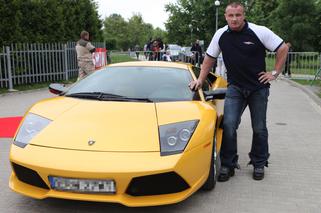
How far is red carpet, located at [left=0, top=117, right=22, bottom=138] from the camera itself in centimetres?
715

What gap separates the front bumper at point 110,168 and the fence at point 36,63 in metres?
11.0

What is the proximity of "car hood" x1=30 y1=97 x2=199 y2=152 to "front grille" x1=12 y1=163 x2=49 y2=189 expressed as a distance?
0.81 ft

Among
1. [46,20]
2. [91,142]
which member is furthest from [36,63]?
[91,142]

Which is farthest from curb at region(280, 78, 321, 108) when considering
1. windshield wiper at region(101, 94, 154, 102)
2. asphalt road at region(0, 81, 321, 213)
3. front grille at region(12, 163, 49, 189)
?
front grille at region(12, 163, 49, 189)

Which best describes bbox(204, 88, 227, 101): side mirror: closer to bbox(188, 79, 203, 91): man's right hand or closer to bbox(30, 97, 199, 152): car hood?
bbox(188, 79, 203, 91): man's right hand

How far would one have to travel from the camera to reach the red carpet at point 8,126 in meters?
7.15

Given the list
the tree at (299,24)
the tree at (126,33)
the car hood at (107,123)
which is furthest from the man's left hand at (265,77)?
the tree at (126,33)

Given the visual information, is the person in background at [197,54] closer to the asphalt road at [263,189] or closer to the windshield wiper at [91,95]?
the asphalt road at [263,189]

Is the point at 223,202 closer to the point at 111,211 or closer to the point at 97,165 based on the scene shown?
the point at 111,211

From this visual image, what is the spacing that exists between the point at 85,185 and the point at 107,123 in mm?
692

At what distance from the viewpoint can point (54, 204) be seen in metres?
3.98

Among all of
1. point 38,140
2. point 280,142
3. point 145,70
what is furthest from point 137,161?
point 280,142

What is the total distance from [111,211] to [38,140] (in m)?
0.89

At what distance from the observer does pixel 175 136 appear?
12.3 feet
